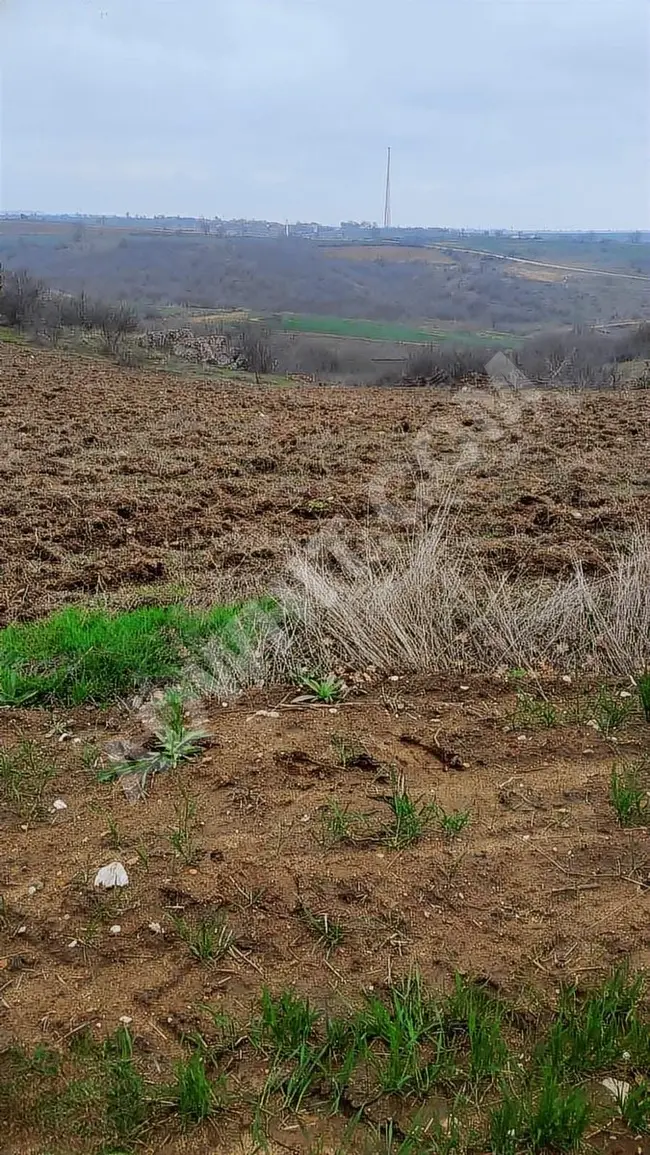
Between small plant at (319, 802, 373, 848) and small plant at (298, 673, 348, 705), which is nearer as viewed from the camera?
small plant at (319, 802, 373, 848)

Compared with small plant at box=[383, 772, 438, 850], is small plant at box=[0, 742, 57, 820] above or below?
below

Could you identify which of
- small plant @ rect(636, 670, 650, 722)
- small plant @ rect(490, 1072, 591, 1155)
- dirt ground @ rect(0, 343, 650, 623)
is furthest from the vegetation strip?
dirt ground @ rect(0, 343, 650, 623)

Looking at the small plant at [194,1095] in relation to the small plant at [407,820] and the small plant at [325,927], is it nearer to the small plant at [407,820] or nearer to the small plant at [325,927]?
the small plant at [325,927]

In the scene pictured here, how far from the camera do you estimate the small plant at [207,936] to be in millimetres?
2090

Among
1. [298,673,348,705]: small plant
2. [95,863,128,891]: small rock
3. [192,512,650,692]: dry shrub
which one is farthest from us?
[192,512,650,692]: dry shrub

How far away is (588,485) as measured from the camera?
645 cm

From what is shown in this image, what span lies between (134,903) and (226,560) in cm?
297

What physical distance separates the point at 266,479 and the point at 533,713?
4.07 meters

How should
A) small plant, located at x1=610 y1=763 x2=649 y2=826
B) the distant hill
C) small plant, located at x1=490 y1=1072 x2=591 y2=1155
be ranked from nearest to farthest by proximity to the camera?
1. small plant, located at x1=490 y1=1072 x2=591 y2=1155
2. small plant, located at x1=610 y1=763 x2=649 y2=826
3. the distant hill

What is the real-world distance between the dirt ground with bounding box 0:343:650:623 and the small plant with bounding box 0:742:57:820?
1411mm

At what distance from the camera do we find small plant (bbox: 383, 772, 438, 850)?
248 cm

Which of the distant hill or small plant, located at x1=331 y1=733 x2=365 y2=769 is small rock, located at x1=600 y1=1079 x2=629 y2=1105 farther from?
the distant hill

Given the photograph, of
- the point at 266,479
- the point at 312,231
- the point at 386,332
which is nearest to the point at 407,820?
the point at 266,479

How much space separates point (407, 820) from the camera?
254 centimetres
